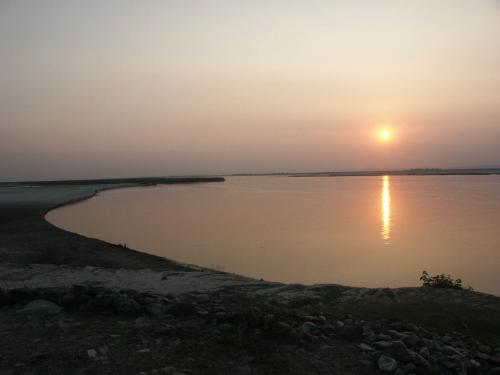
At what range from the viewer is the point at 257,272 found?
16.5m

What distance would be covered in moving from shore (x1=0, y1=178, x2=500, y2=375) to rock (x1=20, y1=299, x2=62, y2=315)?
19 mm

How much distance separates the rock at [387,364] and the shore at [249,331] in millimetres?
14

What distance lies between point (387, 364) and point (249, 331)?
85.8 inches

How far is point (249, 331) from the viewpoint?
6957 millimetres

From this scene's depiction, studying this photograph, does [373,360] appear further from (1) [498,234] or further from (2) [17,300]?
(1) [498,234]

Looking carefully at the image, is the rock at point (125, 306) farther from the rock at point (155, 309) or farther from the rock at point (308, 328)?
the rock at point (308, 328)

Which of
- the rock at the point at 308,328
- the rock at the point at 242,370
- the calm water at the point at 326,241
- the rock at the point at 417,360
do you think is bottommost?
the calm water at the point at 326,241

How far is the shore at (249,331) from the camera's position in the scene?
598 cm

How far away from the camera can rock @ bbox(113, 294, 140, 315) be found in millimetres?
8000

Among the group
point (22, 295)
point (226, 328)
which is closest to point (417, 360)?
point (226, 328)

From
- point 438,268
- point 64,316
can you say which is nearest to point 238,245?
point 438,268

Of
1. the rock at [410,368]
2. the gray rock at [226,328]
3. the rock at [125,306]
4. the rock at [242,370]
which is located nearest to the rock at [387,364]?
the rock at [410,368]

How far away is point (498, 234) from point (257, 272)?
51.1 ft

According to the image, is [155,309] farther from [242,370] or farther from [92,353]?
[242,370]
